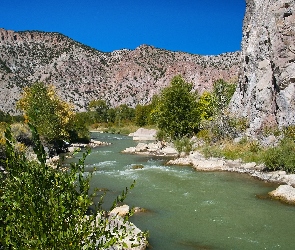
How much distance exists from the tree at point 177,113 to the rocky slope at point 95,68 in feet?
272

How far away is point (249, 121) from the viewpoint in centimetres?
3712

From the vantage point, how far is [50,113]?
133 feet

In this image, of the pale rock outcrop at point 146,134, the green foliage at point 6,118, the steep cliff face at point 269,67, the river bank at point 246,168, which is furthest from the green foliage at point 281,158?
the pale rock outcrop at point 146,134

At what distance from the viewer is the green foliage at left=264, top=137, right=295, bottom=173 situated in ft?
72.8

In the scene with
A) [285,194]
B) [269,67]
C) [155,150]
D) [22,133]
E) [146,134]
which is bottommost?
[155,150]

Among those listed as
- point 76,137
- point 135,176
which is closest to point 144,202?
point 135,176

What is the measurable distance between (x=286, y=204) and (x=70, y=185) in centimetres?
1435

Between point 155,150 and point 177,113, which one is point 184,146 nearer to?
point 155,150

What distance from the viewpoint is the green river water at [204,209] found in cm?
1206

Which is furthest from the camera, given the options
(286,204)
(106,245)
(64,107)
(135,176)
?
(64,107)

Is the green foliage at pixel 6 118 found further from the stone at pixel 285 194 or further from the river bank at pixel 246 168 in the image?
the river bank at pixel 246 168

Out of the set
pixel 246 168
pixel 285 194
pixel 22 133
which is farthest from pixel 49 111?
pixel 285 194

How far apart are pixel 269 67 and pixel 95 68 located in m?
126

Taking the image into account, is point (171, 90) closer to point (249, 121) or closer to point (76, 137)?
point (249, 121)
